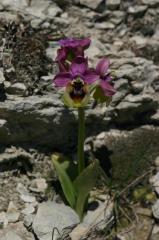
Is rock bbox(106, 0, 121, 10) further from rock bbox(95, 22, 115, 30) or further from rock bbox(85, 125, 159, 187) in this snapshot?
rock bbox(85, 125, 159, 187)

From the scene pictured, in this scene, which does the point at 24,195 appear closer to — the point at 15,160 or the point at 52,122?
the point at 15,160

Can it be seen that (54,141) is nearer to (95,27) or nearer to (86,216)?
(86,216)

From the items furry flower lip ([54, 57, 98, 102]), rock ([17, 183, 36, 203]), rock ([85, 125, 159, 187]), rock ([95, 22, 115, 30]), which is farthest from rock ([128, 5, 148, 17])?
rock ([17, 183, 36, 203])

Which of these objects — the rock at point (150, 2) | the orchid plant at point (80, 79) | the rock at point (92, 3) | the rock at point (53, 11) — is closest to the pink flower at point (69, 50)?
the orchid plant at point (80, 79)

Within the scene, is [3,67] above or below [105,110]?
above

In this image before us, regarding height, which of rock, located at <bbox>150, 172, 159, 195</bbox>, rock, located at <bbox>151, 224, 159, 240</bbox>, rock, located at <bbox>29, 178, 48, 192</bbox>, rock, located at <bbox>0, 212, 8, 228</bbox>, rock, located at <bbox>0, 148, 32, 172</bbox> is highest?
rock, located at <bbox>0, 148, 32, 172</bbox>

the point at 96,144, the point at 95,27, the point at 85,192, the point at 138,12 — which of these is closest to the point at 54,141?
the point at 96,144

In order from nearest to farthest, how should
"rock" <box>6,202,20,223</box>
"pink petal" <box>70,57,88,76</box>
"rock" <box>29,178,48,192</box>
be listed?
"pink petal" <box>70,57,88,76</box>
"rock" <box>6,202,20,223</box>
"rock" <box>29,178,48,192</box>
